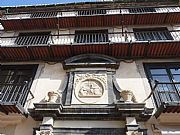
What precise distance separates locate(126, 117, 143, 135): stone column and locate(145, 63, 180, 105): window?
4.11 ft

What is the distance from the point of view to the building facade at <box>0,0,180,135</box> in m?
6.91

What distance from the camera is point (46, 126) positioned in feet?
22.3

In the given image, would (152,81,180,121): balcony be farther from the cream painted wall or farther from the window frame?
the cream painted wall

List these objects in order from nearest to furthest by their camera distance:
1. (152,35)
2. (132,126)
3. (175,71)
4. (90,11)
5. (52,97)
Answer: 1. (132,126)
2. (52,97)
3. (175,71)
4. (152,35)
5. (90,11)

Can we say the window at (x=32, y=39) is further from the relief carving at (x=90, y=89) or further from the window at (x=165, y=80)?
the window at (x=165, y=80)

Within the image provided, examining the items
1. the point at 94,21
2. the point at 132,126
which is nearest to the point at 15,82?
the point at 132,126

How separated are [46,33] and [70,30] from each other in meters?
1.34

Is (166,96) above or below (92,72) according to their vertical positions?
below

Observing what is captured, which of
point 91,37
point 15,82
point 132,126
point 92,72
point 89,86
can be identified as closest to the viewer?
point 132,126

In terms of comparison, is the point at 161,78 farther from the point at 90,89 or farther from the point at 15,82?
the point at 15,82

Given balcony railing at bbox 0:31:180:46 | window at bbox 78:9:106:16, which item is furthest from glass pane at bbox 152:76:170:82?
window at bbox 78:9:106:16

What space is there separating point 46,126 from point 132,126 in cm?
270

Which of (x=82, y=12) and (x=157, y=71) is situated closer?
(x=157, y=71)

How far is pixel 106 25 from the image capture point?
11.6m
